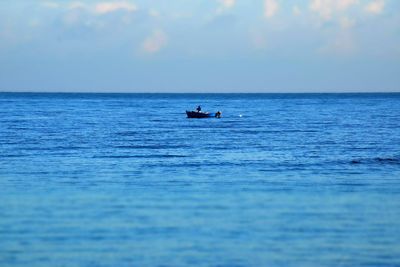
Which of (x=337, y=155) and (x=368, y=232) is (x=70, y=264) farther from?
(x=337, y=155)

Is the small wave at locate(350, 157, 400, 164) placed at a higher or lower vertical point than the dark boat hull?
higher

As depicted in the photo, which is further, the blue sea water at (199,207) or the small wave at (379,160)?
the small wave at (379,160)

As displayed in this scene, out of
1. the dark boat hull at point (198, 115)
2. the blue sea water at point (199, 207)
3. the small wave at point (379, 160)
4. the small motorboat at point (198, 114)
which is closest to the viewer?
the blue sea water at point (199, 207)

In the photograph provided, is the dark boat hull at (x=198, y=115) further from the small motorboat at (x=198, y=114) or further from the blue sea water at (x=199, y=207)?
the blue sea water at (x=199, y=207)

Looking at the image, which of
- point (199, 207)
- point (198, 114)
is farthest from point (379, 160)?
point (198, 114)

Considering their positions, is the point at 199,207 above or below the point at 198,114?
above

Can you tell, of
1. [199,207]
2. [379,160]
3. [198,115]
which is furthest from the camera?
[198,115]

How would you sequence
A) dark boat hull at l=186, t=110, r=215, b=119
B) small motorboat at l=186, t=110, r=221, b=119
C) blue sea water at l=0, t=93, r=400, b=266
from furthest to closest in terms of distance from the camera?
dark boat hull at l=186, t=110, r=215, b=119 → small motorboat at l=186, t=110, r=221, b=119 → blue sea water at l=0, t=93, r=400, b=266

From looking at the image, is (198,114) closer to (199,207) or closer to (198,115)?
(198,115)

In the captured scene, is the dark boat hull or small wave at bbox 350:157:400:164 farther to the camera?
the dark boat hull

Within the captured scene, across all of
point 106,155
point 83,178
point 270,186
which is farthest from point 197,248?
point 106,155

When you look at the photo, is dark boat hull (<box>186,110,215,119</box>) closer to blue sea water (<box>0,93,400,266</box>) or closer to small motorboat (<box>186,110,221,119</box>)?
small motorboat (<box>186,110,221,119</box>)

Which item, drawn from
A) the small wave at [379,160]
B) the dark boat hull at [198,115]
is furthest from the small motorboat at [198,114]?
the small wave at [379,160]

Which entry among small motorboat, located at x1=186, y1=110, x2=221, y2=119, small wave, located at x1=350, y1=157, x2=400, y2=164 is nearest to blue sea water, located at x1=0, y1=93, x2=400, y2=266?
small wave, located at x1=350, y1=157, x2=400, y2=164
